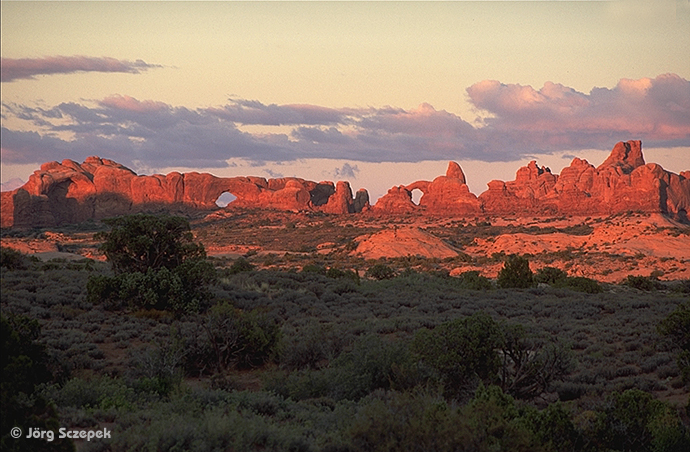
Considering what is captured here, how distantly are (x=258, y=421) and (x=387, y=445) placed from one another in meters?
1.80

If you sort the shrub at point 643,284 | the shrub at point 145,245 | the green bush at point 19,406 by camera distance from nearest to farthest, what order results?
the green bush at point 19,406
the shrub at point 145,245
the shrub at point 643,284

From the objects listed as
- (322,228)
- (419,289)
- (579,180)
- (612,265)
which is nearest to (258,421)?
(419,289)

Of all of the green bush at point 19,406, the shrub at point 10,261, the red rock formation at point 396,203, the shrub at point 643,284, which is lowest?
the shrub at point 643,284

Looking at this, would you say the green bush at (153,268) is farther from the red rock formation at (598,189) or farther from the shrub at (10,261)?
the red rock formation at (598,189)

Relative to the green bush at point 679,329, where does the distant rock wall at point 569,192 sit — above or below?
above

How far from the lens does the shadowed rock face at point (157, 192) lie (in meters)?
97.5

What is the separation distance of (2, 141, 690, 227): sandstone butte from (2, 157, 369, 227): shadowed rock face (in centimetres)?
16

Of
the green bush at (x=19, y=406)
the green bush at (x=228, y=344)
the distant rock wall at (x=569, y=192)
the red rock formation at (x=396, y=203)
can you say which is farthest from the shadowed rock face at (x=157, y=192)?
the green bush at (x=19, y=406)

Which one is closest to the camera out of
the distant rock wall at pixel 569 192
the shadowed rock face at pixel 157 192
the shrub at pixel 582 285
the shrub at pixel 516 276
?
the shrub at pixel 582 285

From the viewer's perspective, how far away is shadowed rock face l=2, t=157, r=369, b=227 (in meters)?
97.5

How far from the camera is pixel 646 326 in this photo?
16.2 m

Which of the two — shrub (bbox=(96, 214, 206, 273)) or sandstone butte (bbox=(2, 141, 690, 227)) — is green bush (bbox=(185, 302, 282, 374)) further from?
sandstone butte (bbox=(2, 141, 690, 227))

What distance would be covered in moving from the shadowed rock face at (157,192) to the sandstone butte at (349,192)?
0.51 feet

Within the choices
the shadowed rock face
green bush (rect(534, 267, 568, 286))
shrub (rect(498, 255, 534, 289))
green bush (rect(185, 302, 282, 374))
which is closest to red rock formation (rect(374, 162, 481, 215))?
the shadowed rock face
